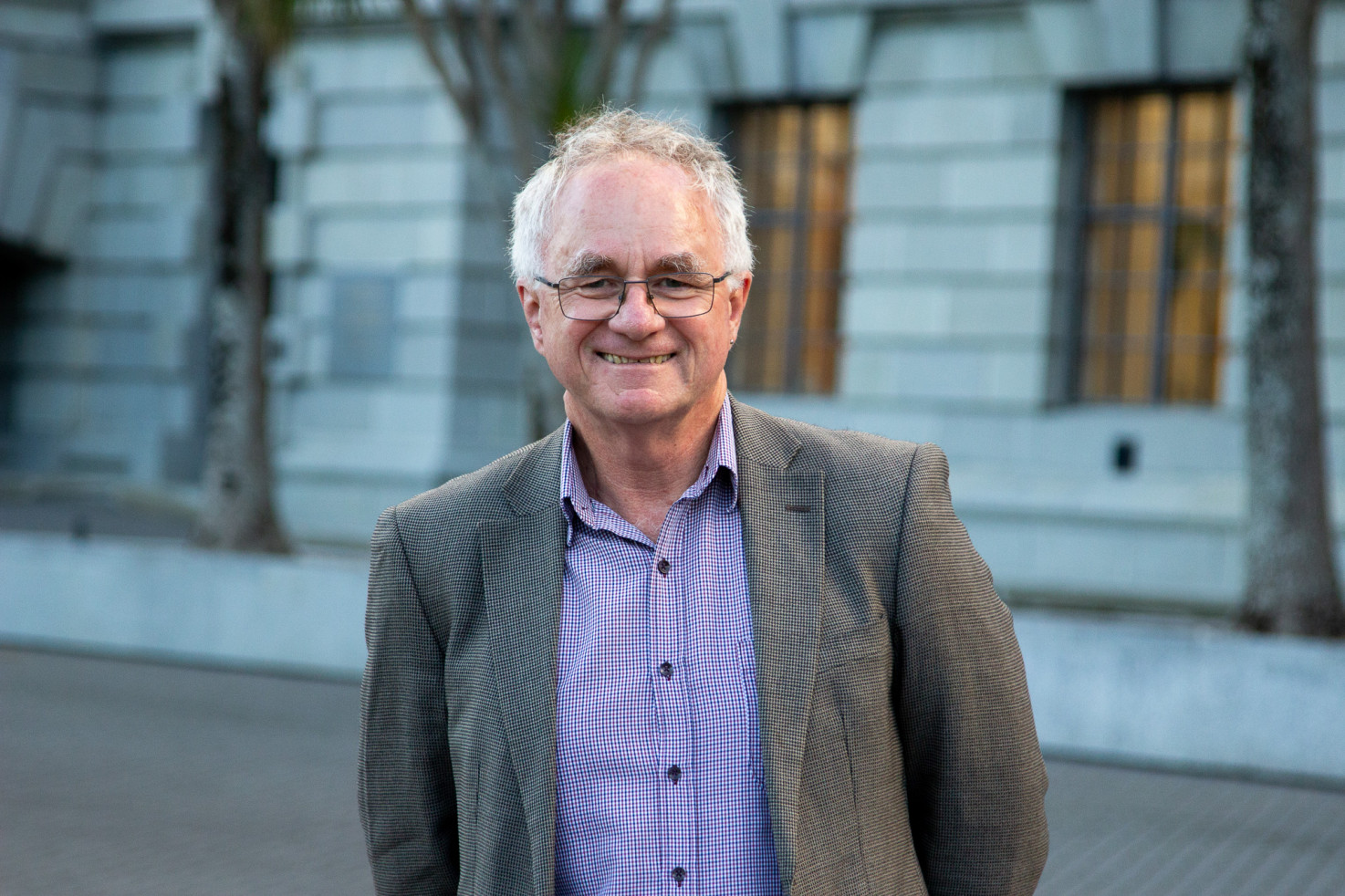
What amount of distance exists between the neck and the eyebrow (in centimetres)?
24

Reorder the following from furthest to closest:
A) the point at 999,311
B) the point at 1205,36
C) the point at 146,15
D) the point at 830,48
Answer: the point at 146,15
the point at 830,48
the point at 999,311
the point at 1205,36

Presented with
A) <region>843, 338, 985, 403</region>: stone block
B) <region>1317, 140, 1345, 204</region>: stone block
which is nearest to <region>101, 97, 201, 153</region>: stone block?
<region>843, 338, 985, 403</region>: stone block

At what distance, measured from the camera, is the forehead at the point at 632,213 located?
7.41 feet

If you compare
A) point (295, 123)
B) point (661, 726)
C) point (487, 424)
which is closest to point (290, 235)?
point (295, 123)

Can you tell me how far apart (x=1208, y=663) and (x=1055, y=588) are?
5.75m

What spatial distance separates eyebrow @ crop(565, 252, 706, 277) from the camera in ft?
7.45

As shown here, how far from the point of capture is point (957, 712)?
2330mm

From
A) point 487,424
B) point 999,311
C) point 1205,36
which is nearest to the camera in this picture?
point 1205,36

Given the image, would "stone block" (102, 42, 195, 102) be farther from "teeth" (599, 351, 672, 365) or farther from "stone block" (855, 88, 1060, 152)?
"teeth" (599, 351, 672, 365)

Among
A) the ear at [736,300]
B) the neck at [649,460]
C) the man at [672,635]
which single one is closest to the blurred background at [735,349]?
the man at [672,635]

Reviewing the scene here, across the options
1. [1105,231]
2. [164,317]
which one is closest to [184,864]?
[1105,231]

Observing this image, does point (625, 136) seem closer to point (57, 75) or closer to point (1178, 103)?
point (1178, 103)

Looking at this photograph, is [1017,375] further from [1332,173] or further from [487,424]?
[487,424]

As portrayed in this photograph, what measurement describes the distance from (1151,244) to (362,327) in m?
8.47
